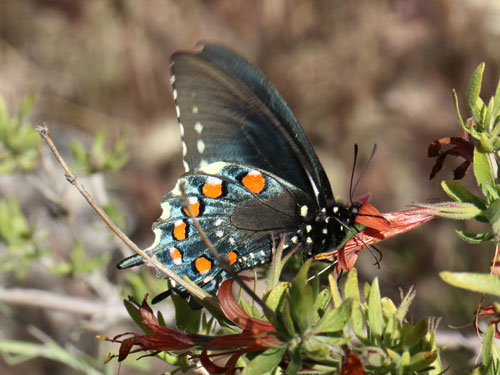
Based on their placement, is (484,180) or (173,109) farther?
(173,109)

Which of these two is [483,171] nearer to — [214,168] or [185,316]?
[185,316]

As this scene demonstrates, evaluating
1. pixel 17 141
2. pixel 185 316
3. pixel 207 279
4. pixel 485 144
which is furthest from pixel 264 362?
pixel 17 141

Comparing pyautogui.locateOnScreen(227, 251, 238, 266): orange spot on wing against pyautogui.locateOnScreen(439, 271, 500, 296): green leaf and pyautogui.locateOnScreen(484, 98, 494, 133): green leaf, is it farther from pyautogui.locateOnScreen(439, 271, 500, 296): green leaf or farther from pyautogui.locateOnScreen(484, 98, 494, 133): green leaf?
pyautogui.locateOnScreen(439, 271, 500, 296): green leaf

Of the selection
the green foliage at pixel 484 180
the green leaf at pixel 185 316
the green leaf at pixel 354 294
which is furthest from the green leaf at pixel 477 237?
the green leaf at pixel 185 316

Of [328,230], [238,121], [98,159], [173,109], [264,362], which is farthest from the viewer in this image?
[173,109]

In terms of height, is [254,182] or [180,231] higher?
[254,182]

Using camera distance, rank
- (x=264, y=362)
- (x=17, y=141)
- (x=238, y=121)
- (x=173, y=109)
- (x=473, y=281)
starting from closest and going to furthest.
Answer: (x=473, y=281) → (x=264, y=362) → (x=238, y=121) → (x=17, y=141) → (x=173, y=109)

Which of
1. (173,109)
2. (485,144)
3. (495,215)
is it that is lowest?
(495,215)
